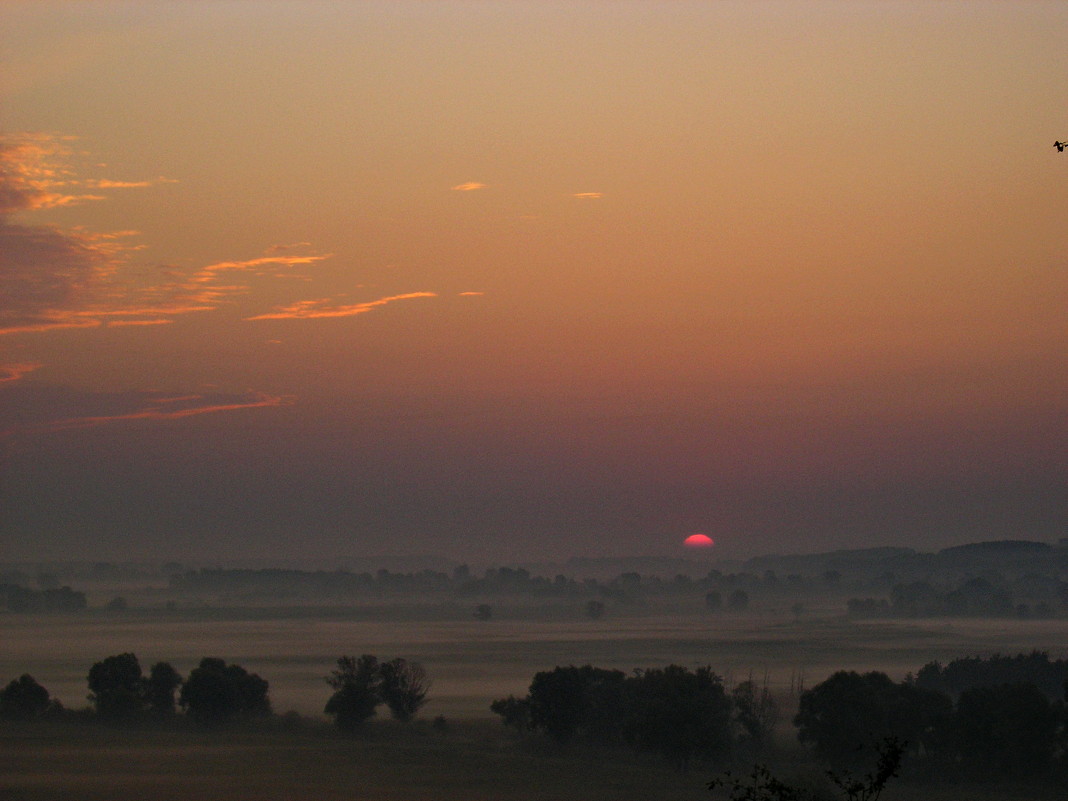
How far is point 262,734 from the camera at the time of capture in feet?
351

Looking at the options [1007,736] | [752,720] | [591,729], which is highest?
[752,720]

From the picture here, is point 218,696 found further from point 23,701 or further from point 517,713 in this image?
point 517,713

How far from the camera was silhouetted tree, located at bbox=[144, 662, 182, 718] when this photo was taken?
116m

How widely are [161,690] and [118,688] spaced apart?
3698mm

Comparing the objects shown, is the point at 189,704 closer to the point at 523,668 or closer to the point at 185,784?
the point at 185,784

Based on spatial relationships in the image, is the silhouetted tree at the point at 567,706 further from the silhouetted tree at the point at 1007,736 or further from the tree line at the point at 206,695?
the silhouetted tree at the point at 1007,736

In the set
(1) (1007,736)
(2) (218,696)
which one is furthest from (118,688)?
(1) (1007,736)

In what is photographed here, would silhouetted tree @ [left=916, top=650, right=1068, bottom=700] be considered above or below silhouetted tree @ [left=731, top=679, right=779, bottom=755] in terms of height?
above

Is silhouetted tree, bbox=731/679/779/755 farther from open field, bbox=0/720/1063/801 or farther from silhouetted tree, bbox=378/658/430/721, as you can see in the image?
silhouetted tree, bbox=378/658/430/721

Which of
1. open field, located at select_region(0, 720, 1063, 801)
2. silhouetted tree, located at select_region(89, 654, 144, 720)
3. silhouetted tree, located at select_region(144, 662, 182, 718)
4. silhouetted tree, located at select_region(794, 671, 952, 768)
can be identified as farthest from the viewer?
silhouetted tree, located at select_region(144, 662, 182, 718)

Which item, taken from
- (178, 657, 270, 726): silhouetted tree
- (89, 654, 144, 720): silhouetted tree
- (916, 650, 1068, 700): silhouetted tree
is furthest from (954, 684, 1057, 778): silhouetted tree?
(89, 654, 144, 720): silhouetted tree

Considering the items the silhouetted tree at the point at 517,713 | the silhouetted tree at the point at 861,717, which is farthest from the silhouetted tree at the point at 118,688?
the silhouetted tree at the point at 861,717

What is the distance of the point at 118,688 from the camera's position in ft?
381

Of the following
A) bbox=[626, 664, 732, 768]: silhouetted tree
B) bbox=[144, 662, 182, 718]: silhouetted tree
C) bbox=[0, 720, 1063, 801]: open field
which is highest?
bbox=[144, 662, 182, 718]: silhouetted tree
